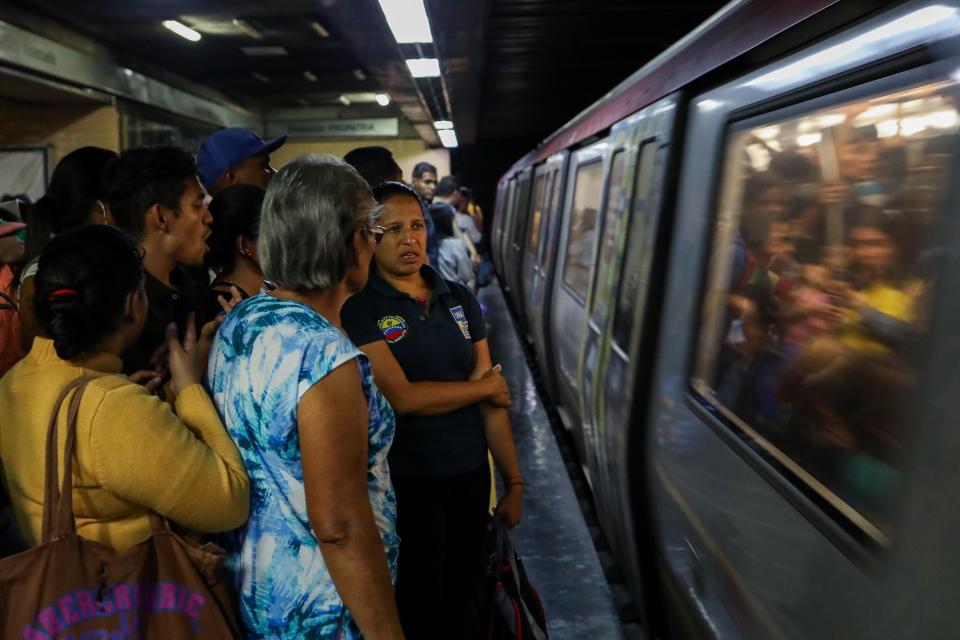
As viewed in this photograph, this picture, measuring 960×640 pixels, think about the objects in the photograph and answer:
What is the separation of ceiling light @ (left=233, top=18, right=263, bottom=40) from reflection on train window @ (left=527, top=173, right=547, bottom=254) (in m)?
4.79

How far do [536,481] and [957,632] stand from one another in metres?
3.99

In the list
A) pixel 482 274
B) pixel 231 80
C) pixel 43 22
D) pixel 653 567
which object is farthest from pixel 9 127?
pixel 653 567

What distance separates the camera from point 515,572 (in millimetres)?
2316

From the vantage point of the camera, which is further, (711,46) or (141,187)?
(711,46)

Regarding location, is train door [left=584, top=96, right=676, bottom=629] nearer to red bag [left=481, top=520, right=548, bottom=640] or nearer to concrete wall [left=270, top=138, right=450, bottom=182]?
red bag [left=481, top=520, right=548, bottom=640]

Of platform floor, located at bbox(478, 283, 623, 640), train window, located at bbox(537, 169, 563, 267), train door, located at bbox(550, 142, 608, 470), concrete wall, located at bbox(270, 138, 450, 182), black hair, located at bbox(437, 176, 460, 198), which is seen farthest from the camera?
concrete wall, located at bbox(270, 138, 450, 182)

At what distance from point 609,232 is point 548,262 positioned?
275cm

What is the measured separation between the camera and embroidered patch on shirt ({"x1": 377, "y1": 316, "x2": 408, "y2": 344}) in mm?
2480

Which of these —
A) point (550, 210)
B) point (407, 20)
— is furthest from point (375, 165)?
point (550, 210)

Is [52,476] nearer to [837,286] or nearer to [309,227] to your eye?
[309,227]

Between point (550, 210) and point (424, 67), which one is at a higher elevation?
point (424, 67)

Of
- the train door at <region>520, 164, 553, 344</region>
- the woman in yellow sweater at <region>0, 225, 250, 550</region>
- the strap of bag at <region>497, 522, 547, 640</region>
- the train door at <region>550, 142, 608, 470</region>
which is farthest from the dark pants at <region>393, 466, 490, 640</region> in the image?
the train door at <region>520, 164, 553, 344</region>

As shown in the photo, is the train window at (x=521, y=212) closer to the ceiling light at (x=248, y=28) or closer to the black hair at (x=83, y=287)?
the ceiling light at (x=248, y=28)

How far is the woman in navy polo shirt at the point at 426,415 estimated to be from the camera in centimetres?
246
